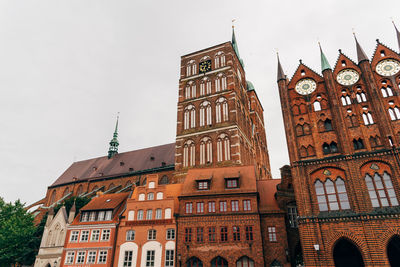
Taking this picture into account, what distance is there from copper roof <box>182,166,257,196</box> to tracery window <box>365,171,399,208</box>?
953 cm

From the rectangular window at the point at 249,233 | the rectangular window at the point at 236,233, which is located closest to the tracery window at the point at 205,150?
the rectangular window at the point at 236,233

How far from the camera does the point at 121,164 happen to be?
5644cm


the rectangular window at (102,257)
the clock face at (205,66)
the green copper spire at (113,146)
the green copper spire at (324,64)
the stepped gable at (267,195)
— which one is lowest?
the rectangular window at (102,257)

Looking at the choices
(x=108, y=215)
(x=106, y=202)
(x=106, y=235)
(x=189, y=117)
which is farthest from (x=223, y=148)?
(x=106, y=235)

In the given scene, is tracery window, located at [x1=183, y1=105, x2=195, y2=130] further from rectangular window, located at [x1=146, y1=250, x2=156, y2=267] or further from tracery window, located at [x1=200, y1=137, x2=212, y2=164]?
rectangular window, located at [x1=146, y1=250, x2=156, y2=267]

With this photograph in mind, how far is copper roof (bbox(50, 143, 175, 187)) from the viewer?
5216 centimetres

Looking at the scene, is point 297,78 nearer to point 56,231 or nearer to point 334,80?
point 334,80

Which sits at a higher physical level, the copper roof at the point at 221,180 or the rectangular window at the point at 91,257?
the copper roof at the point at 221,180

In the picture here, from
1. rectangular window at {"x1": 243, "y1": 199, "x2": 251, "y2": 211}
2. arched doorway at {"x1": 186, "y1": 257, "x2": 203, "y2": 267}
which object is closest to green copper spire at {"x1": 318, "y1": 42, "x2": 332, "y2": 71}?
rectangular window at {"x1": 243, "y1": 199, "x2": 251, "y2": 211}

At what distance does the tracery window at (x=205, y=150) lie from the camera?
4000 cm

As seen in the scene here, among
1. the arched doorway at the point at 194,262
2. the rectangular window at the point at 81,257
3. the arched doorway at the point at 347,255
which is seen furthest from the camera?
the rectangular window at the point at 81,257

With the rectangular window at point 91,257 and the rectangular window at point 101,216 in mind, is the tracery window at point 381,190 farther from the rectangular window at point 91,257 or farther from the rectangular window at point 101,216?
the rectangular window at point 91,257

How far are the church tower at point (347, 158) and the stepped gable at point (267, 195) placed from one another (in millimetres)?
4595

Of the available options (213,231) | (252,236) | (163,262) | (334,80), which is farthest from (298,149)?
(163,262)
